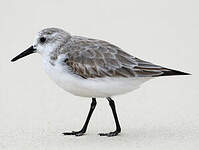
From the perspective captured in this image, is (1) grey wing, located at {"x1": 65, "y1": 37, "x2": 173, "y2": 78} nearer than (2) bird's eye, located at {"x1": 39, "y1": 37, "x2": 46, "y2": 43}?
Yes

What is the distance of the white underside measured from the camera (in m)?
7.91

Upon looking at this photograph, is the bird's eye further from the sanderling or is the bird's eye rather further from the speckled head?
the sanderling

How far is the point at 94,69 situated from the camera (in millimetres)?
7984

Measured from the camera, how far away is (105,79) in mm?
7930

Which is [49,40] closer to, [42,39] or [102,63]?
[42,39]

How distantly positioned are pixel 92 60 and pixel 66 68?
37cm

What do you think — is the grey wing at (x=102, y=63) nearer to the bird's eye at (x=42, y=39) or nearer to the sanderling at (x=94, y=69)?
the sanderling at (x=94, y=69)

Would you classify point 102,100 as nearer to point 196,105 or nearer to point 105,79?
point 196,105

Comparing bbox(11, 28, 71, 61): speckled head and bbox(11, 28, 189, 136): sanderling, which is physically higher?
bbox(11, 28, 71, 61): speckled head

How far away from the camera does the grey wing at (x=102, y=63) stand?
7.95 m

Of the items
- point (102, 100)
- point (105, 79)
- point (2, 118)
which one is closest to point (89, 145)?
point (105, 79)

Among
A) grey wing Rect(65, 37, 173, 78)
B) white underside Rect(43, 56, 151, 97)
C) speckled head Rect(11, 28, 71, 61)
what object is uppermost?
speckled head Rect(11, 28, 71, 61)

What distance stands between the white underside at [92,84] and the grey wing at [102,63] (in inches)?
2.6

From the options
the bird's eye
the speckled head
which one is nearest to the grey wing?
the speckled head
